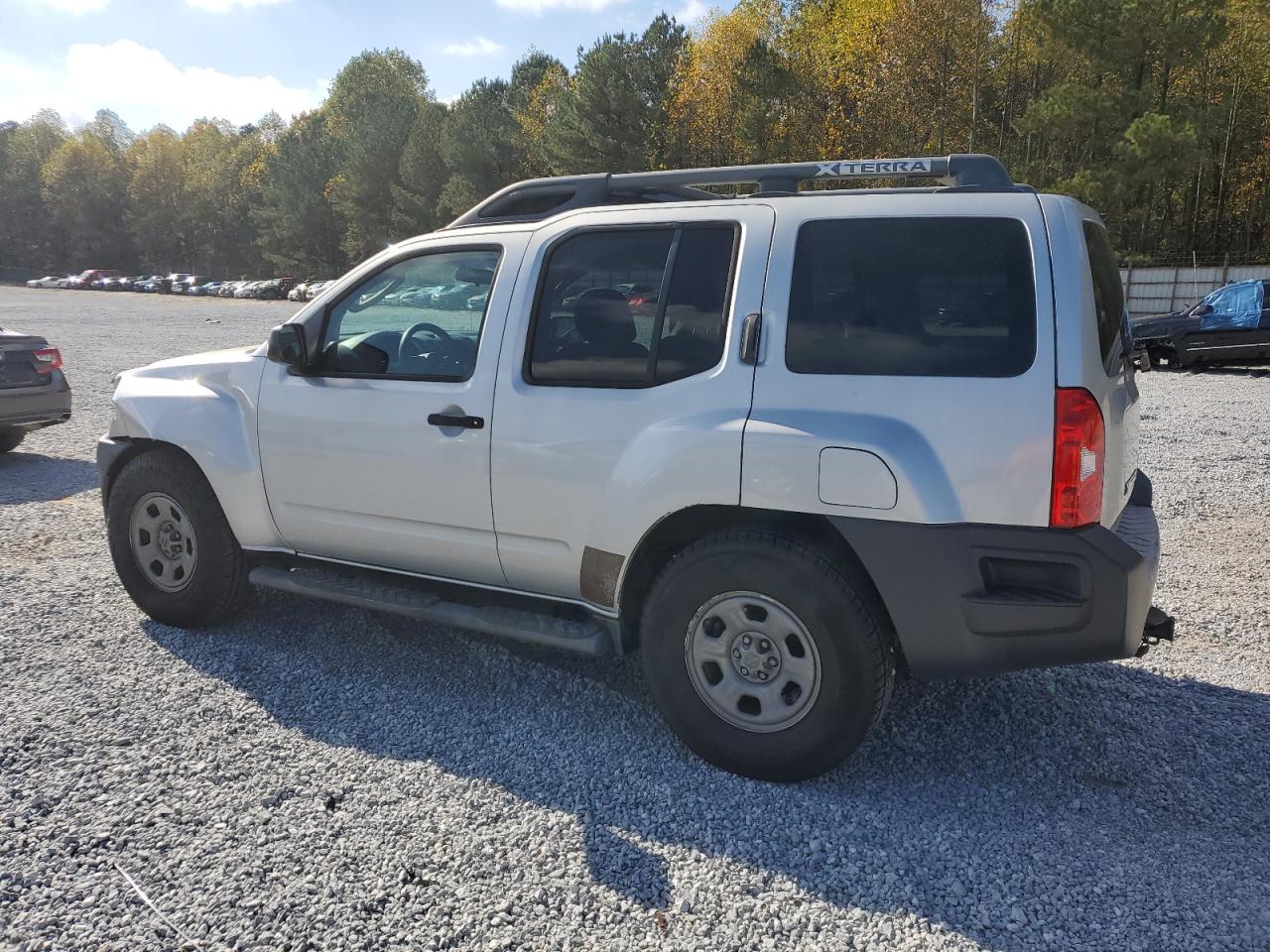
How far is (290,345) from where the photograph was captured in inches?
167

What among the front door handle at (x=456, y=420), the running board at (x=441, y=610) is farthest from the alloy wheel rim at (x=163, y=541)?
the front door handle at (x=456, y=420)

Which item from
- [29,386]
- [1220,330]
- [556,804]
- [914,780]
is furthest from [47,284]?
[914,780]

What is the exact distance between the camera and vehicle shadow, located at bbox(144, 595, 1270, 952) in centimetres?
283

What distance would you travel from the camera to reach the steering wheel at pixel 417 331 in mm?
4113

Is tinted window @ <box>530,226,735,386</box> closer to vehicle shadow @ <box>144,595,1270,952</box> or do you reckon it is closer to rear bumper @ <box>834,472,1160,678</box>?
rear bumper @ <box>834,472,1160,678</box>

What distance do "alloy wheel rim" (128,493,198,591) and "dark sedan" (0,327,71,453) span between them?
531 centimetres

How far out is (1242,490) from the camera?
25.5 ft

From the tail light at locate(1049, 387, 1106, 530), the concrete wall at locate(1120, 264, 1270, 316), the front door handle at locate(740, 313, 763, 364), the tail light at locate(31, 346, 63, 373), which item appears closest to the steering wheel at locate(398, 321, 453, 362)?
the front door handle at locate(740, 313, 763, 364)

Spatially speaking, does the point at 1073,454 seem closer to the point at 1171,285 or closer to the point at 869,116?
the point at 1171,285

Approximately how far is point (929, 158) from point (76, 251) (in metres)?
111

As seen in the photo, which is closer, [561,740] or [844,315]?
[844,315]

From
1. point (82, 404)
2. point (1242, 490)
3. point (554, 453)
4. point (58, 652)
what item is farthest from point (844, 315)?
point (82, 404)

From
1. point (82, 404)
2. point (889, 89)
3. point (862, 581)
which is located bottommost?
point (82, 404)

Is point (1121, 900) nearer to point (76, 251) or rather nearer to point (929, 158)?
point (929, 158)
